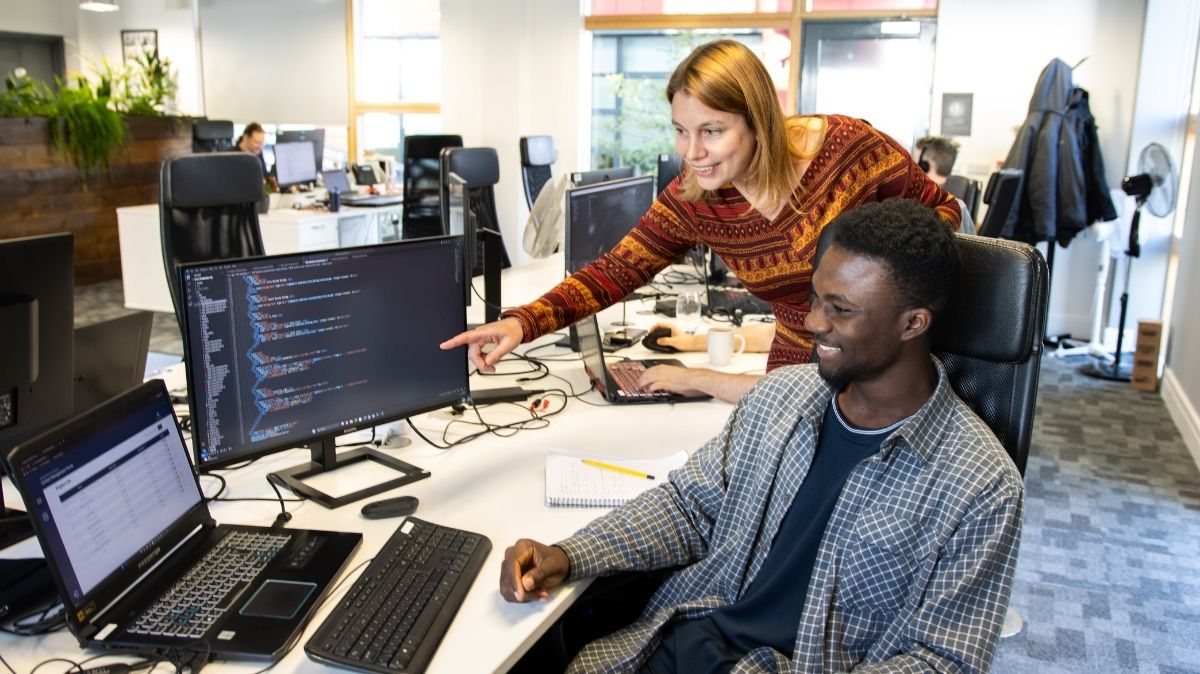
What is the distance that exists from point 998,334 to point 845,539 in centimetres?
39

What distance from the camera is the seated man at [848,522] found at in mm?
1242

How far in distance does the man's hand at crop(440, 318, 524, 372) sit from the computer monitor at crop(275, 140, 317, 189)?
528 centimetres

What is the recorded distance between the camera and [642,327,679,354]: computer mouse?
275cm

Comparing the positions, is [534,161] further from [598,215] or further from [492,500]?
[492,500]

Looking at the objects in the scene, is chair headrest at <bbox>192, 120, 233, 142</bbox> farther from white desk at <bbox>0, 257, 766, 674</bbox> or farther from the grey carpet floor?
Answer: the grey carpet floor

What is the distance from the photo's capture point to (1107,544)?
320 centimetres

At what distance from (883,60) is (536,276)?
12.2 ft

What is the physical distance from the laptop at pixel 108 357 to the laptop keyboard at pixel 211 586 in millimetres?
616

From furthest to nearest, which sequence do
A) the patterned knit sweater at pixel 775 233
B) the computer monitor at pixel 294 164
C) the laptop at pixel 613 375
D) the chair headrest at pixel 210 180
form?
1. the computer monitor at pixel 294 164
2. the chair headrest at pixel 210 180
3. the laptop at pixel 613 375
4. the patterned knit sweater at pixel 775 233

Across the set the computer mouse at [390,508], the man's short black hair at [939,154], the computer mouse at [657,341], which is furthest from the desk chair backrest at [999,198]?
the computer mouse at [390,508]

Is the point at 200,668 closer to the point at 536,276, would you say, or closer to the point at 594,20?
the point at 536,276

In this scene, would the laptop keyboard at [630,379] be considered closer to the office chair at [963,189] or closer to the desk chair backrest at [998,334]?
the desk chair backrest at [998,334]

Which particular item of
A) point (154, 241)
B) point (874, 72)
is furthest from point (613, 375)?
point (874, 72)

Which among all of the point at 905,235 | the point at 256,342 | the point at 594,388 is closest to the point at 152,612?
the point at 256,342
